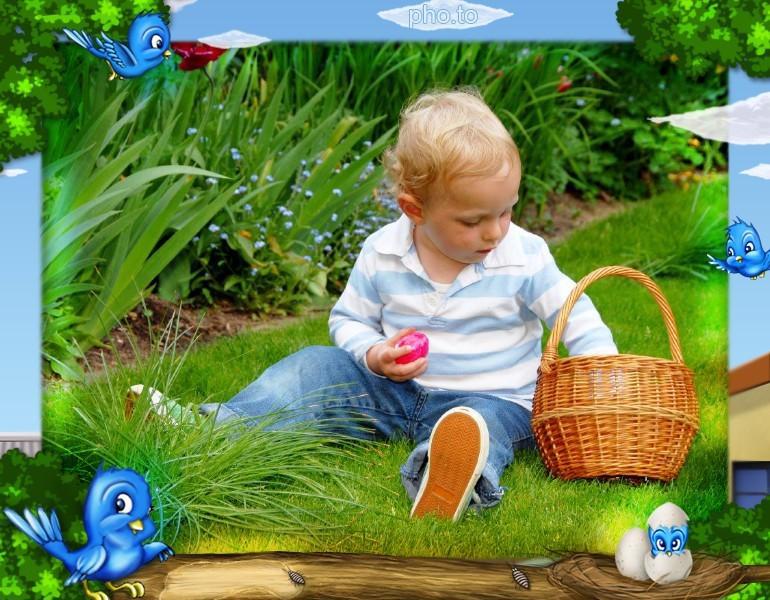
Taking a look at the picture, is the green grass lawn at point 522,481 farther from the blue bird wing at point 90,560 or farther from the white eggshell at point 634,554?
the blue bird wing at point 90,560

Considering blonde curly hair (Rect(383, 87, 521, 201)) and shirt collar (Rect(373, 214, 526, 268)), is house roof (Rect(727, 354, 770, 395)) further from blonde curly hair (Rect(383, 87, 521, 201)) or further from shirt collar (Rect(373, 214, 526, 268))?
blonde curly hair (Rect(383, 87, 521, 201))

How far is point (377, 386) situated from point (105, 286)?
927 millimetres

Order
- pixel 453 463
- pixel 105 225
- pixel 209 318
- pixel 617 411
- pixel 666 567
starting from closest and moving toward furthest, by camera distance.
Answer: pixel 666 567 → pixel 453 463 → pixel 617 411 → pixel 105 225 → pixel 209 318

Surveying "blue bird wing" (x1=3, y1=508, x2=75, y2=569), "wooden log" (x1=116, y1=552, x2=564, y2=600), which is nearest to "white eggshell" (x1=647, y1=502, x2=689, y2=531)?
"wooden log" (x1=116, y1=552, x2=564, y2=600)

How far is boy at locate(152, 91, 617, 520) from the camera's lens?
12.4 feet

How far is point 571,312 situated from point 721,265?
47 centimetres

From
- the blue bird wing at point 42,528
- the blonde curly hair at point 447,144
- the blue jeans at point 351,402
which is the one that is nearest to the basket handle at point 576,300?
the blue jeans at point 351,402

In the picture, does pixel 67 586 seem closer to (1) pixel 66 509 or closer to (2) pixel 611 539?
(1) pixel 66 509

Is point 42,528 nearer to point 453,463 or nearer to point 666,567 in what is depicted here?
point 453,463

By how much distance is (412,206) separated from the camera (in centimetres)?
398

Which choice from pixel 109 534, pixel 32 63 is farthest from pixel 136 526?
pixel 32 63

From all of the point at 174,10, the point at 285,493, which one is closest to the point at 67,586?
the point at 285,493

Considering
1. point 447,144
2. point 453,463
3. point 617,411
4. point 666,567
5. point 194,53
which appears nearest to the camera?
point 666,567

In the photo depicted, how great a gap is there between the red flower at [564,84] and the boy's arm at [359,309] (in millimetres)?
922
